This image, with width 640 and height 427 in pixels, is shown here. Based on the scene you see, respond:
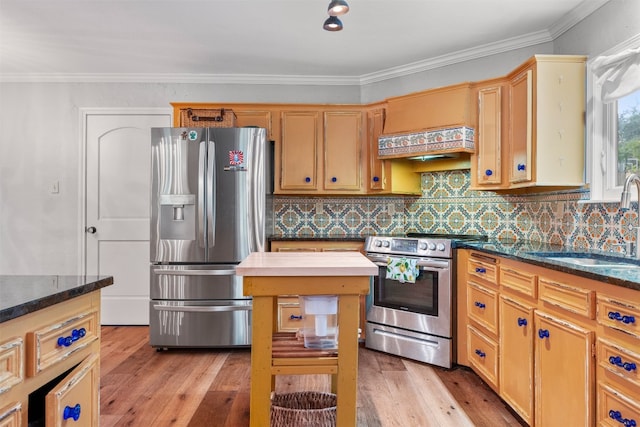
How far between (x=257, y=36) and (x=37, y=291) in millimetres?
2665

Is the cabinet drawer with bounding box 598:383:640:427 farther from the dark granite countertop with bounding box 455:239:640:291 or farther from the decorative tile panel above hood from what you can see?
the decorative tile panel above hood

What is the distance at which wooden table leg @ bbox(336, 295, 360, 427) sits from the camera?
1798 mm

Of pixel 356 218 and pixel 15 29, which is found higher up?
pixel 15 29

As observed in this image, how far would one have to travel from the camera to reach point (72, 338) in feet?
4.11

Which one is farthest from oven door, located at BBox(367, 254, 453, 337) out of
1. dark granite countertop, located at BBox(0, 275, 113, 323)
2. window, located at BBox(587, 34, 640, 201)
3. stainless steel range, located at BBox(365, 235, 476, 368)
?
dark granite countertop, located at BBox(0, 275, 113, 323)

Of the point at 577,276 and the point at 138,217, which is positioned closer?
the point at 577,276

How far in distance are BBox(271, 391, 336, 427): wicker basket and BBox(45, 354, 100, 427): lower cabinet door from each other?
877 mm

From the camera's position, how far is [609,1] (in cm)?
A: 249

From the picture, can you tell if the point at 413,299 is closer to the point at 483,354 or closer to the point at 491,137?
the point at 483,354

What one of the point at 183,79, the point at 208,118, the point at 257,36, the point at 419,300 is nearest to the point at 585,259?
the point at 419,300

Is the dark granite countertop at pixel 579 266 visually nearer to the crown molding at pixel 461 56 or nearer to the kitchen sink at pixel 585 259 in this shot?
the kitchen sink at pixel 585 259

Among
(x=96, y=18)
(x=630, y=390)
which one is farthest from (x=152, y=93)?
(x=630, y=390)

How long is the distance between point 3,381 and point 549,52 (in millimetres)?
3781

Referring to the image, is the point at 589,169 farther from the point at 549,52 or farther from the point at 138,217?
the point at 138,217
